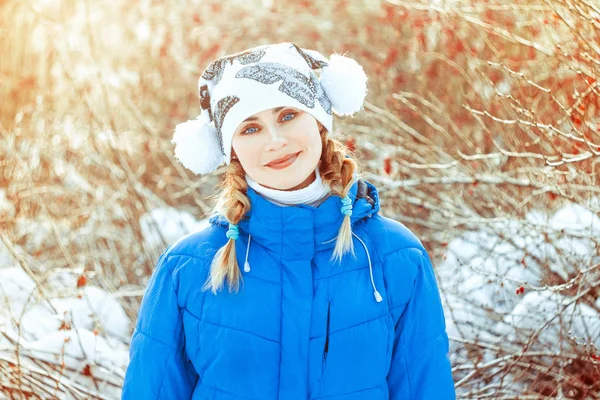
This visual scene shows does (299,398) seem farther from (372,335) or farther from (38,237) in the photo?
(38,237)

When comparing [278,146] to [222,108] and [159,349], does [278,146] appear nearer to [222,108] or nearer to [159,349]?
[222,108]

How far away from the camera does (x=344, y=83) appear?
2.41 meters

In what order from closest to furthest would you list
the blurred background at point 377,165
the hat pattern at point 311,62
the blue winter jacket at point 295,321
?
the blue winter jacket at point 295,321
the hat pattern at point 311,62
the blurred background at point 377,165

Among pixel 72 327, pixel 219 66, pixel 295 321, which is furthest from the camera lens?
pixel 72 327

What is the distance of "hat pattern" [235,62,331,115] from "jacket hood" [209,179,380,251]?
326 mm

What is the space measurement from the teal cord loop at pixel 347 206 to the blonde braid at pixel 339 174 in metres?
0.01

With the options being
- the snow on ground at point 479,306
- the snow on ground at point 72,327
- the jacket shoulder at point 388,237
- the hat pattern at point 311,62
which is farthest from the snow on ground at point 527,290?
the snow on ground at point 72,327

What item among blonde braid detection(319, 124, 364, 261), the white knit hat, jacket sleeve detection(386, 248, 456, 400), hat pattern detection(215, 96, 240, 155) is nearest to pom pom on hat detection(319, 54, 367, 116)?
the white knit hat

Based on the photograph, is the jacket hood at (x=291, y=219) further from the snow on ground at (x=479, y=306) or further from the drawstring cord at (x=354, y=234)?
the snow on ground at (x=479, y=306)

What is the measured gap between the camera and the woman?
7.00 ft

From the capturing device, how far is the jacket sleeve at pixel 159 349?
2.17m

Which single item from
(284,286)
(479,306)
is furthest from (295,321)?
(479,306)

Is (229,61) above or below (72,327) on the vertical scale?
above

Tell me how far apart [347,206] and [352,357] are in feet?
1.50
